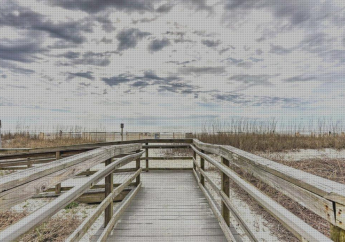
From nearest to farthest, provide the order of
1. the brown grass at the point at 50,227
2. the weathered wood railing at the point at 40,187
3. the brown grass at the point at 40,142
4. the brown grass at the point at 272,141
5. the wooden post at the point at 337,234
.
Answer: the wooden post at the point at 337,234, the weathered wood railing at the point at 40,187, the brown grass at the point at 50,227, the brown grass at the point at 272,141, the brown grass at the point at 40,142

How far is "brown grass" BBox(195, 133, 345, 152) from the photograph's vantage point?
1122 cm

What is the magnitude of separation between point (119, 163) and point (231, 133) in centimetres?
1041

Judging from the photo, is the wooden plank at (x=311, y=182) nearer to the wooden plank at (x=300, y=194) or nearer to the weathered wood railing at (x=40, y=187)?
the wooden plank at (x=300, y=194)

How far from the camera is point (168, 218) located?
3.32 metres

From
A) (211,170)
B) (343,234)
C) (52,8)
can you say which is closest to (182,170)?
(211,170)

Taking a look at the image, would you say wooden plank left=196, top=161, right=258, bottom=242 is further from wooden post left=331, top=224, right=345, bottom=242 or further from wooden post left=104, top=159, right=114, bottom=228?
wooden post left=104, top=159, right=114, bottom=228

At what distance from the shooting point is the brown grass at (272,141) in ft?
36.8

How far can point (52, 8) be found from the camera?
7594mm

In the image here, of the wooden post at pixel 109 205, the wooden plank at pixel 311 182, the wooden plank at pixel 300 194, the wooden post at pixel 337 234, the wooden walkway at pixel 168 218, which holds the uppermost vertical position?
the wooden plank at pixel 311 182

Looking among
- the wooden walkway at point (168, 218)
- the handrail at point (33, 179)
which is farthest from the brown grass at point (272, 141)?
the handrail at point (33, 179)

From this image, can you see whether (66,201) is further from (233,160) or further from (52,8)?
(52,8)

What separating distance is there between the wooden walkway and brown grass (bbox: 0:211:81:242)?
41.8 inches

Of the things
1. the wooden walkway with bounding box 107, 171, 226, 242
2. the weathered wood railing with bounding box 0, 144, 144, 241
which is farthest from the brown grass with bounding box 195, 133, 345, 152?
the weathered wood railing with bounding box 0, 144, 144, 241

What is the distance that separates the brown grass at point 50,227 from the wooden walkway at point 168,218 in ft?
3.48
